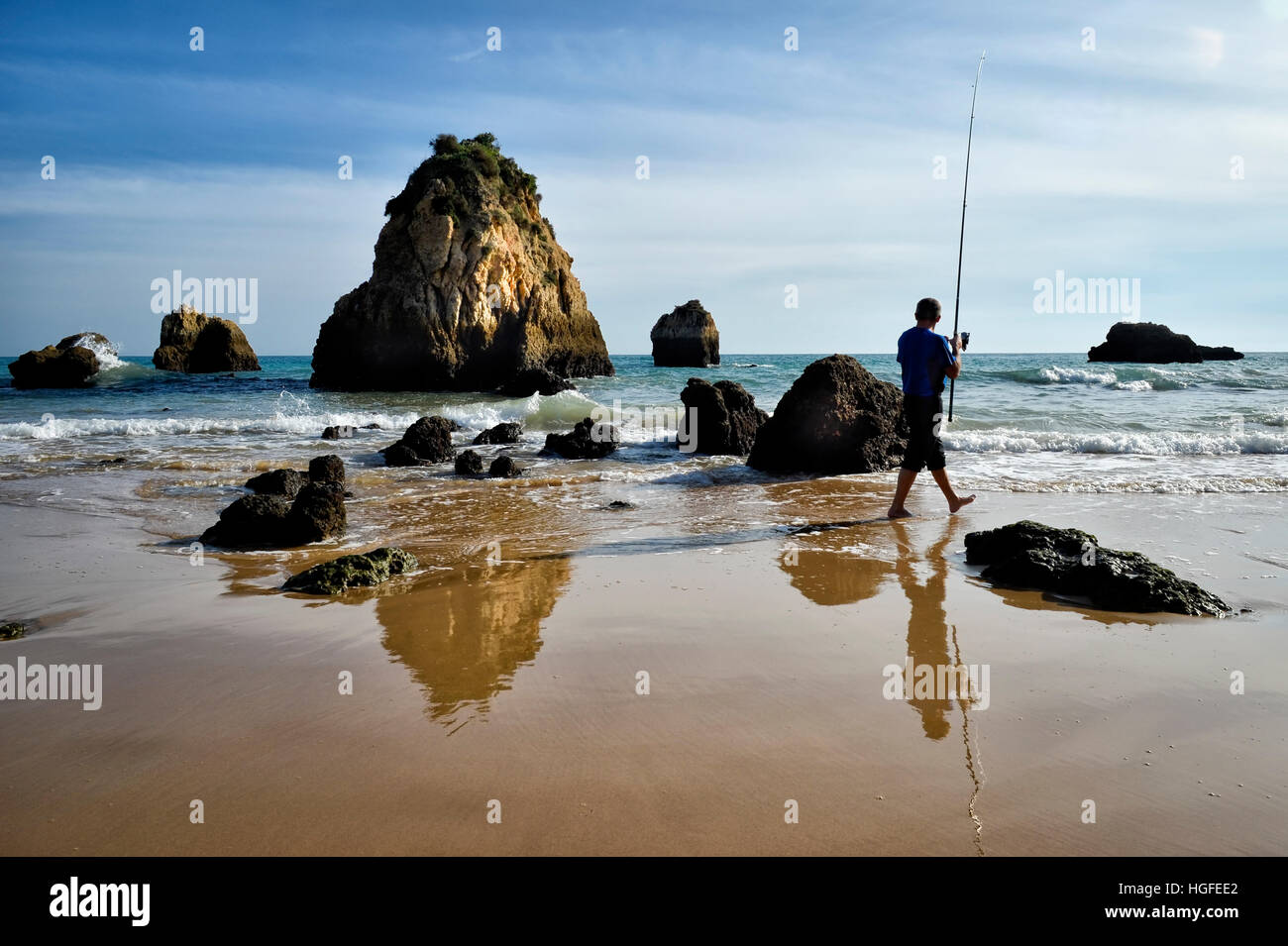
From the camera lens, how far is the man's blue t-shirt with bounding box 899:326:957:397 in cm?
706

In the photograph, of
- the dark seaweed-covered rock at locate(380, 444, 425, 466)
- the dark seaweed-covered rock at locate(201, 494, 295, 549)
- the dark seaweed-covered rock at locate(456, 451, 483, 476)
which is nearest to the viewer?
the dark seaweed-covered rock at locate(201, 494, 295, 549)

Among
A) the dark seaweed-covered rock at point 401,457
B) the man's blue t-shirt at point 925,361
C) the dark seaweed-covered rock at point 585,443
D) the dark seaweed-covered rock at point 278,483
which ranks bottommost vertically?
the dark seaweed-covered rock at point 278,483

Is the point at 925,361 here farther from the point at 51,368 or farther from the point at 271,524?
the point at 51,368

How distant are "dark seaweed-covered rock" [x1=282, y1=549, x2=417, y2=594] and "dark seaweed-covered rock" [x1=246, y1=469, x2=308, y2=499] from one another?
12.9 ft

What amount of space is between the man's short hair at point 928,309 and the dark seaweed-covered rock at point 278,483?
265 inches

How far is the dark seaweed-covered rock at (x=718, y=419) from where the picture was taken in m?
12.2

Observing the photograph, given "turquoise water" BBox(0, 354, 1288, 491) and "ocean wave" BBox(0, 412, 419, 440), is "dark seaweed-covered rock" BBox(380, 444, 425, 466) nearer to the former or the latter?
"turquoise water" BBox(0, 354, 1288, 491)

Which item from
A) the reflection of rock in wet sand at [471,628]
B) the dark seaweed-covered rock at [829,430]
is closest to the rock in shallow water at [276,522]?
the reflection of rock in wet sand at [471,628]

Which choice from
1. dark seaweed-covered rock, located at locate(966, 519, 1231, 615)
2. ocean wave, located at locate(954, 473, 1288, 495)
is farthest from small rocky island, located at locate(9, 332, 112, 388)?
dark seaweed-covered rock, located at locate(966, 519, 1231, 615)

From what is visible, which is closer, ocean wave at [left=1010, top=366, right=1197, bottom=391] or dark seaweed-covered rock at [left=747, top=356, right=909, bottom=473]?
dark seaweed-covered rock at [left=747, top=356, right=909, bottom=473]

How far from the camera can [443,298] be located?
1312 inches

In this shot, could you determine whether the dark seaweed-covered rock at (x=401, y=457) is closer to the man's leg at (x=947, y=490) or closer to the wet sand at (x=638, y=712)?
the wet sand at (x=638, y=712)
